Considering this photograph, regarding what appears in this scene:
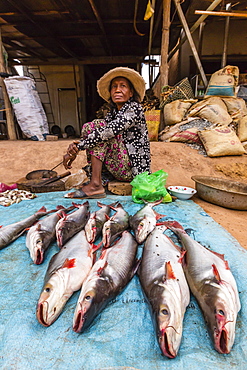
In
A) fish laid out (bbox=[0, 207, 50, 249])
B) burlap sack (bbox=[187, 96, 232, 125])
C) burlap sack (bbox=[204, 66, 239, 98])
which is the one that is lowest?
fish laid out (bbox=[0, 207, 50, 249])

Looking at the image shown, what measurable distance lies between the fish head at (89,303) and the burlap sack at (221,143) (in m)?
4.75

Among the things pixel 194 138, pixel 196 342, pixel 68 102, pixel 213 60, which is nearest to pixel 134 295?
pixel 196 342

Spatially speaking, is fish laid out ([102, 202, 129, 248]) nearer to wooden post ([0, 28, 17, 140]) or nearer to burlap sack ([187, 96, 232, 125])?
burlap sack ([187, 96, 232, 125])

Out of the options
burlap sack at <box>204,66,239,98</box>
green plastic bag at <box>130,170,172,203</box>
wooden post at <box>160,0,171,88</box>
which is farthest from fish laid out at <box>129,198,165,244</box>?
wooden post at <box>160,0,171,88</box>

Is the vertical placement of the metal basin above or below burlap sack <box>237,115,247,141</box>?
below

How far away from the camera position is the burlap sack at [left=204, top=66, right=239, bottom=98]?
5.99 meters

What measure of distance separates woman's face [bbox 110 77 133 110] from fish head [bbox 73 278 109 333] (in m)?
2.53

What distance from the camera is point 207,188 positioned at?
124 inches

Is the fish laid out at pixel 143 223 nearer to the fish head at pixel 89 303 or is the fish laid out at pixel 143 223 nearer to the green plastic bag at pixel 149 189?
the green plastic bag at pixel 149 189

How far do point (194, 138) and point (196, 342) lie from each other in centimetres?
531

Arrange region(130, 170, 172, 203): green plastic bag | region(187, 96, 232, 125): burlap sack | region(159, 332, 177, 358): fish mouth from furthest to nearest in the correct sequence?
region(187, 96, 232, 125): burlap sack
region(130, 170, 172, 203): green plastic bag
region(159, 332, 177, 358): fish mouth

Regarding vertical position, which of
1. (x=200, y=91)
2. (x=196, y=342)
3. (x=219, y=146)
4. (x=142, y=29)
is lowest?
(x=196, y=342)

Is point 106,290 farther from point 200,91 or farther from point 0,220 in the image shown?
point 200,91

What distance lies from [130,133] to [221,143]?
301 cm
